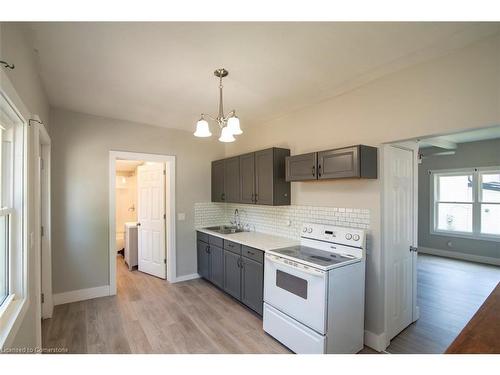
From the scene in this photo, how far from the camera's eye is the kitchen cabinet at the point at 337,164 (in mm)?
2253

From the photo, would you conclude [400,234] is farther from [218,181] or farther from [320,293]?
[218,181]

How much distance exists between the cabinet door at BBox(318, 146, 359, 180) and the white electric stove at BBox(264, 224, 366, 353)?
0.56 m

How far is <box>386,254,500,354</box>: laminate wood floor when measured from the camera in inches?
97.6

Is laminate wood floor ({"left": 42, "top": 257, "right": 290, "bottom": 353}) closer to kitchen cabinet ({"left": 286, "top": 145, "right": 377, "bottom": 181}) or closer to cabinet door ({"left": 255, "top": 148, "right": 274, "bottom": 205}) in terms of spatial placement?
cabinet door ({"left": 255, "top": 148, "right": 274, "bottom": 205})

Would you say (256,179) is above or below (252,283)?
above

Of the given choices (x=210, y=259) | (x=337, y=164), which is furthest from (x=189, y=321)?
(x=337, y=164)

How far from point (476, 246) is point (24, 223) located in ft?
24.8

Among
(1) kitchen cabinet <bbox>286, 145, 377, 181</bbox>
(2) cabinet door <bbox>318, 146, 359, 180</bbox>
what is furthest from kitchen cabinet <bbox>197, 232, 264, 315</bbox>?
(2) cabinet door <bbox>318, 146, 359, 180</bbox>

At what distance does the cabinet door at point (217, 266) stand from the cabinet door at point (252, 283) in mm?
535

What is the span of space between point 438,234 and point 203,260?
18.7ft

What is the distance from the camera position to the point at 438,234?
5.96 m

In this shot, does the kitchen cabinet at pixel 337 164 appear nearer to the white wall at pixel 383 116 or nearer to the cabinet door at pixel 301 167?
the cabinet door at pixel 301 167

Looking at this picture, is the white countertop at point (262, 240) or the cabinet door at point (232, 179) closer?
the white countertop at point (262, 240)

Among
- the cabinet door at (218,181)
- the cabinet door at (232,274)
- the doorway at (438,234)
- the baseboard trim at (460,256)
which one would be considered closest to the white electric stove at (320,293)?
the doorway at (438,234)
